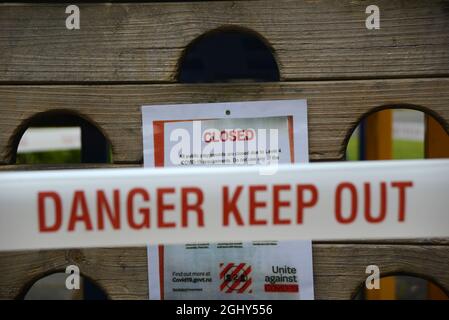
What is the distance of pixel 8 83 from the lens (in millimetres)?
1467

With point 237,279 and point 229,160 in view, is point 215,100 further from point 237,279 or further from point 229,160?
point 237,279

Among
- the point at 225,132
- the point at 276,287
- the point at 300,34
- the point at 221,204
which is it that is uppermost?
the point at 300,34

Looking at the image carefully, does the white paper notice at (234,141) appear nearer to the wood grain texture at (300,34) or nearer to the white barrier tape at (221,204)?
the wood grain texture at (300,34)

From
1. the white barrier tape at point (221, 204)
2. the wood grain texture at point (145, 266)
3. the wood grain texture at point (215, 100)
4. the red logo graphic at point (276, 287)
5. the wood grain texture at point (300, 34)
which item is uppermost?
the wood grain texture at point (300, 34)

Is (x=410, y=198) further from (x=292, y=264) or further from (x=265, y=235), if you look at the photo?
(x=292, y=264)

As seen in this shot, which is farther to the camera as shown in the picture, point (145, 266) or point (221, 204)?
point (145, 266)

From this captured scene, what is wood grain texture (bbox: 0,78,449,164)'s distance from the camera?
Result: 4.66ft

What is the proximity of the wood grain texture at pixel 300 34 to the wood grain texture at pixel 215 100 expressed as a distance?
0.03 metres

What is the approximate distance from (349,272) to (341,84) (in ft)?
1.55

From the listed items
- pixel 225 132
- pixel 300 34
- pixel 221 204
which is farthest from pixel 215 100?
pixel 221 204

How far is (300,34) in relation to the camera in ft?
4.66

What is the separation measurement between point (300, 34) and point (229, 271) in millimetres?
629

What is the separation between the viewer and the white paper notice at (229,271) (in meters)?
1.48

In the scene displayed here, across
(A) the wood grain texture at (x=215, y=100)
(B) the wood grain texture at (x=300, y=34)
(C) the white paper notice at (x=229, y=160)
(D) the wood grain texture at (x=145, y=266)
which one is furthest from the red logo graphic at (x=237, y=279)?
(B) the wood grain texture at (x=300, y=34)
